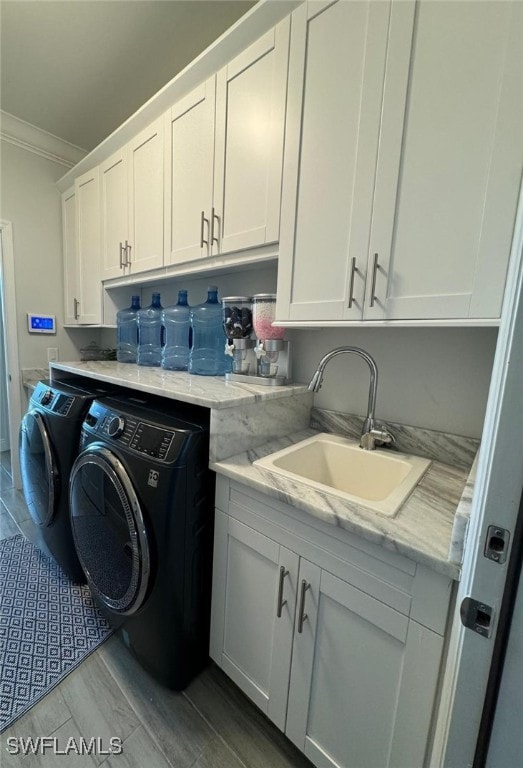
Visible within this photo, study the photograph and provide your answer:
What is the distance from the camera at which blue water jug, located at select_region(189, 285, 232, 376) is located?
1661 mm

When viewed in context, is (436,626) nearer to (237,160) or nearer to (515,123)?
(515,123)

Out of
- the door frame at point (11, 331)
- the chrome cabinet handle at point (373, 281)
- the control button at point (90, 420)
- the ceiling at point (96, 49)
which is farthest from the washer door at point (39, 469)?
the ceiling at point (96, 49)

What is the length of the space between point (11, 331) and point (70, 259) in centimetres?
72

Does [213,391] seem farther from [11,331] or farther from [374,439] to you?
[11,331]

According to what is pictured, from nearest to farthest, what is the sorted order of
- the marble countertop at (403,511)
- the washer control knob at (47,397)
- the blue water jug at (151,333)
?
1. the marble countertop at (403,511)
2. the washer control knob at (47,397)
3. the blue water jug at (151,333)

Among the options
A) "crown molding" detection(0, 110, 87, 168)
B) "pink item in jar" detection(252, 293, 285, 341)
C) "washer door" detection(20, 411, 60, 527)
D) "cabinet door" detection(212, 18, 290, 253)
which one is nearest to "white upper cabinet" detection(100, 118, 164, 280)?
"cabinet door" detection(212, 18, 290, 253)

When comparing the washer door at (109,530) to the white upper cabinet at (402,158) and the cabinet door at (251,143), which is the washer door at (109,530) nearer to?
the white upper cabinet at (402,158)

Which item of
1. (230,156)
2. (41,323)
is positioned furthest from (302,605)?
(41,323)

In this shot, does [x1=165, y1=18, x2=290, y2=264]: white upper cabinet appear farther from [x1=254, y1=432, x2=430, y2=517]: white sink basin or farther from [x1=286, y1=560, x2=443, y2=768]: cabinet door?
[x1=286, y1=560, x2=443, y2=768]: cabinet door

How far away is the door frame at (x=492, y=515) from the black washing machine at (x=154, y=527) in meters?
0.76

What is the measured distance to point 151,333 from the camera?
82.4 inches

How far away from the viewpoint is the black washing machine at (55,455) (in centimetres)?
138

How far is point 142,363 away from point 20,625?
1442 millimetres

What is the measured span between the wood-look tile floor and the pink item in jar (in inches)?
54.7
